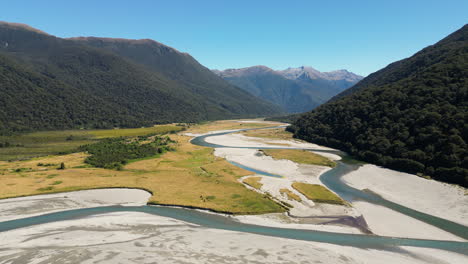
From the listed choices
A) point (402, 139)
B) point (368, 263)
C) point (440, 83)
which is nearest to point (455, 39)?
point (440, 83)

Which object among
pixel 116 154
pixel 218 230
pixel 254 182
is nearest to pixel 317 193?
pixel 254 182

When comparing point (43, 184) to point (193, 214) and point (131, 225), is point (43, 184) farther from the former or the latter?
point (193, 214)

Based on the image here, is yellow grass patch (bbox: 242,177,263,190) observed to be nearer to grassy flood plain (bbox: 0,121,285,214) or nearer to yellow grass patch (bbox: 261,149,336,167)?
grassy flood plain (bbox: 0,121,285,214)

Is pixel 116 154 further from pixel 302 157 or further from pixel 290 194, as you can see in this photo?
pixel 302 157

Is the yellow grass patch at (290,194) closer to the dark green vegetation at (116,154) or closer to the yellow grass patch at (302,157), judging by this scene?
the yellow grass patch at (302,157)

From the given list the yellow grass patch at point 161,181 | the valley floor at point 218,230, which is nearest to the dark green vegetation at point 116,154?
the yellow grass patch at point 161,181

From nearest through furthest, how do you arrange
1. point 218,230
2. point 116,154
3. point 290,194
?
point 218,230 → point 290,194 → point 116,154

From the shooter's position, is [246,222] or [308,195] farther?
[308,195]
